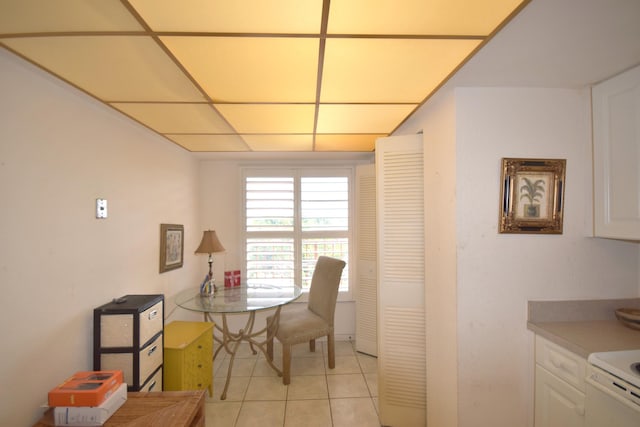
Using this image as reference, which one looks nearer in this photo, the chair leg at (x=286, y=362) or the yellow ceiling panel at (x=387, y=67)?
the yellow ceiling panel at (x=387, y=67)

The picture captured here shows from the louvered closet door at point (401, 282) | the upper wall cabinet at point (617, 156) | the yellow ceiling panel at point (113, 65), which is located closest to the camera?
the yellow ceiling panel at point (113, 65)

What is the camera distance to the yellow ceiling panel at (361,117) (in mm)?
1988

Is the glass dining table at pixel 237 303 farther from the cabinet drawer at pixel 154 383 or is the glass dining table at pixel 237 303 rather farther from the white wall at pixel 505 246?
the white wall at pixel 505 246

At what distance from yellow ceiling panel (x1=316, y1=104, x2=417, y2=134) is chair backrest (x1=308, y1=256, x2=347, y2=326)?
54.5 inches

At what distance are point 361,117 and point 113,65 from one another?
1552 mm

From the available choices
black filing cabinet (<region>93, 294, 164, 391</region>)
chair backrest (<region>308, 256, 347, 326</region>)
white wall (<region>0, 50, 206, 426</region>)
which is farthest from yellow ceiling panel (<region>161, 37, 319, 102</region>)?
chair backrest (<region>308, 256, 347, 326</region>)

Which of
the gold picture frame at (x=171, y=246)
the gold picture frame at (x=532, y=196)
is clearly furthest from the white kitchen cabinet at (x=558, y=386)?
the gold picture frame at (x=171, y=246)

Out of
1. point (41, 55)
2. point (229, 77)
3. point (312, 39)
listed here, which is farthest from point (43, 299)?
point (312, 39)

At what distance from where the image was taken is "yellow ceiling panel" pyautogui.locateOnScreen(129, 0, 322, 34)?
38.6 inches

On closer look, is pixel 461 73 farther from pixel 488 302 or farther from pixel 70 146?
pixel 70 146

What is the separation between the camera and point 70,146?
168 centimetres

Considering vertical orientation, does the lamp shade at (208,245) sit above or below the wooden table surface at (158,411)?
above

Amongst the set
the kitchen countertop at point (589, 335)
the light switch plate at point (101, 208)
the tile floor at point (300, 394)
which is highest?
the light switch plate at point (101, 208)

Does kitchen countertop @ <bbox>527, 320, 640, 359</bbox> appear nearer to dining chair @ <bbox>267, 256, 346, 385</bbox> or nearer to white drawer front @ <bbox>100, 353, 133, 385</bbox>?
dining chair @ <bbox>267, 256, 346, 385</bbox>
